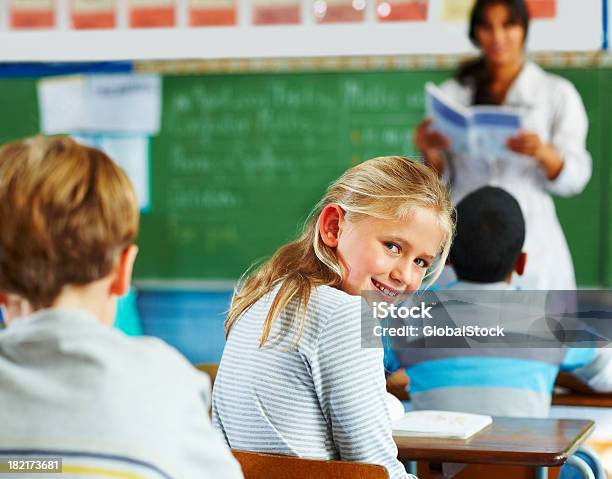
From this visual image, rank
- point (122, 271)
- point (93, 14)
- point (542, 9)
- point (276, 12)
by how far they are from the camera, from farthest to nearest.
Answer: point (93, 14) < point (276, 12) < point (542, 9) < point (122, 271)

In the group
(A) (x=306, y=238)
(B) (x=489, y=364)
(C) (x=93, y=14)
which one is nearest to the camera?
(A) (x=306, y=238)

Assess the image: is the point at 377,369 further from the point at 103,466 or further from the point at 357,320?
the point at 103,466

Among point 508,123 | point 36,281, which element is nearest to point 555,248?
point 508,123

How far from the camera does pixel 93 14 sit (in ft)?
14.9

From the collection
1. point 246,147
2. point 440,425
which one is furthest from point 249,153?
point 440,425

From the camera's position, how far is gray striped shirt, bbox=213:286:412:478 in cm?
154

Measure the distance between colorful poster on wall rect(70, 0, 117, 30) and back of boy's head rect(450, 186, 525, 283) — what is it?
257 cm

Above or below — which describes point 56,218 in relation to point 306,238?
above

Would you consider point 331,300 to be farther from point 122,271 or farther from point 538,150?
point 538,150

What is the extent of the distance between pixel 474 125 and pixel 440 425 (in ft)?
7.33

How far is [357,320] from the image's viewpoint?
1.55 metres

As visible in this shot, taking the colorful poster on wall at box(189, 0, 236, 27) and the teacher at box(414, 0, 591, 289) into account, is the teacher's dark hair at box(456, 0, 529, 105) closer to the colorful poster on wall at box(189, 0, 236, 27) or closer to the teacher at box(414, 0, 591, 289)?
the teacher at box(414, 0, 591, 289)

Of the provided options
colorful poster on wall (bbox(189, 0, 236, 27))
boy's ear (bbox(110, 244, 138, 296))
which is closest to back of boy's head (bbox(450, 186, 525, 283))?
boy's ear (bbox(110, 244, 138, 296))

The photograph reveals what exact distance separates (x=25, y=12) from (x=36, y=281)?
3.87 m
